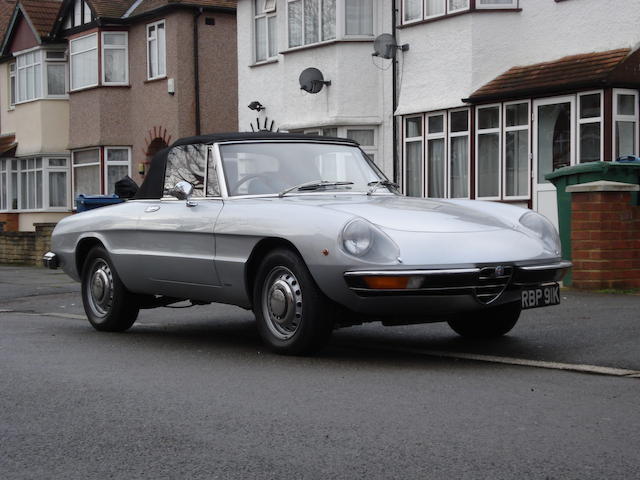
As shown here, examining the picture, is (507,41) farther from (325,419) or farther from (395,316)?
(325,419)

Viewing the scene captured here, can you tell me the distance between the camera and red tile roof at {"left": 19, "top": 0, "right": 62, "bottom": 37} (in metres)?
35.9

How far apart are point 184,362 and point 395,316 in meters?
1.49

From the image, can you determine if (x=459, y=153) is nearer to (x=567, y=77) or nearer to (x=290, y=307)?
(x=567, y=77)

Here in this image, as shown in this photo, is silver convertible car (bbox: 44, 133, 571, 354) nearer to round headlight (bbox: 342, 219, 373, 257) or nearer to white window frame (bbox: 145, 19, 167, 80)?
round headlight (bbox: 342, 219, 373, 257)

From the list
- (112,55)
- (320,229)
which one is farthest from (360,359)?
(112,55)

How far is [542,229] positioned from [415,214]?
1.06m

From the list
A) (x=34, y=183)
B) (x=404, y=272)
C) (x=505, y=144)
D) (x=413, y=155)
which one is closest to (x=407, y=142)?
(x=413, y=155)

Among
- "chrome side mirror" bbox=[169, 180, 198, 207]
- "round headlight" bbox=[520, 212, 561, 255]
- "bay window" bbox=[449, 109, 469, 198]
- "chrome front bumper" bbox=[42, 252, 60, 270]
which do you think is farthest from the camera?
"bay window" bbox=[449, 109, 469, 198]

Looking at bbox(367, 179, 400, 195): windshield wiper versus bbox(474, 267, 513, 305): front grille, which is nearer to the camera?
bbox(474, 267, 513, 305): front grille

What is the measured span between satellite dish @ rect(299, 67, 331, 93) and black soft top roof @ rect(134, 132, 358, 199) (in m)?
14.6

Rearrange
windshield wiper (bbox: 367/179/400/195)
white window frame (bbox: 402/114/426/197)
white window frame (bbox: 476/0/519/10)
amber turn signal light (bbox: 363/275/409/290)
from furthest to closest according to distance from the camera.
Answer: white window frame (bbox: 402/114/426/197)
white window frame (bbox: 476/0/519/10)
windshield wiper (bbox: 367/179/400/195)
amber turn signal light (bbox: 363/275/409/290)

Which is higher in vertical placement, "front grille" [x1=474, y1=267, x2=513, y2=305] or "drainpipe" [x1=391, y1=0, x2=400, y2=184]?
"drainpipe" [x1=391, y1=0, x2=400, y2=184]

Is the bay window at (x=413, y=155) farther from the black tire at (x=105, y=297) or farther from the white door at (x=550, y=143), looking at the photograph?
the black tire at (x=105, y=297)

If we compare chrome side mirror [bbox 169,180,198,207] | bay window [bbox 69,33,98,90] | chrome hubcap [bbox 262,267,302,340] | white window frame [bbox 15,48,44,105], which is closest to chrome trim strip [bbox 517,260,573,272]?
chrome hubcap [bbox 262,267,302,340]
